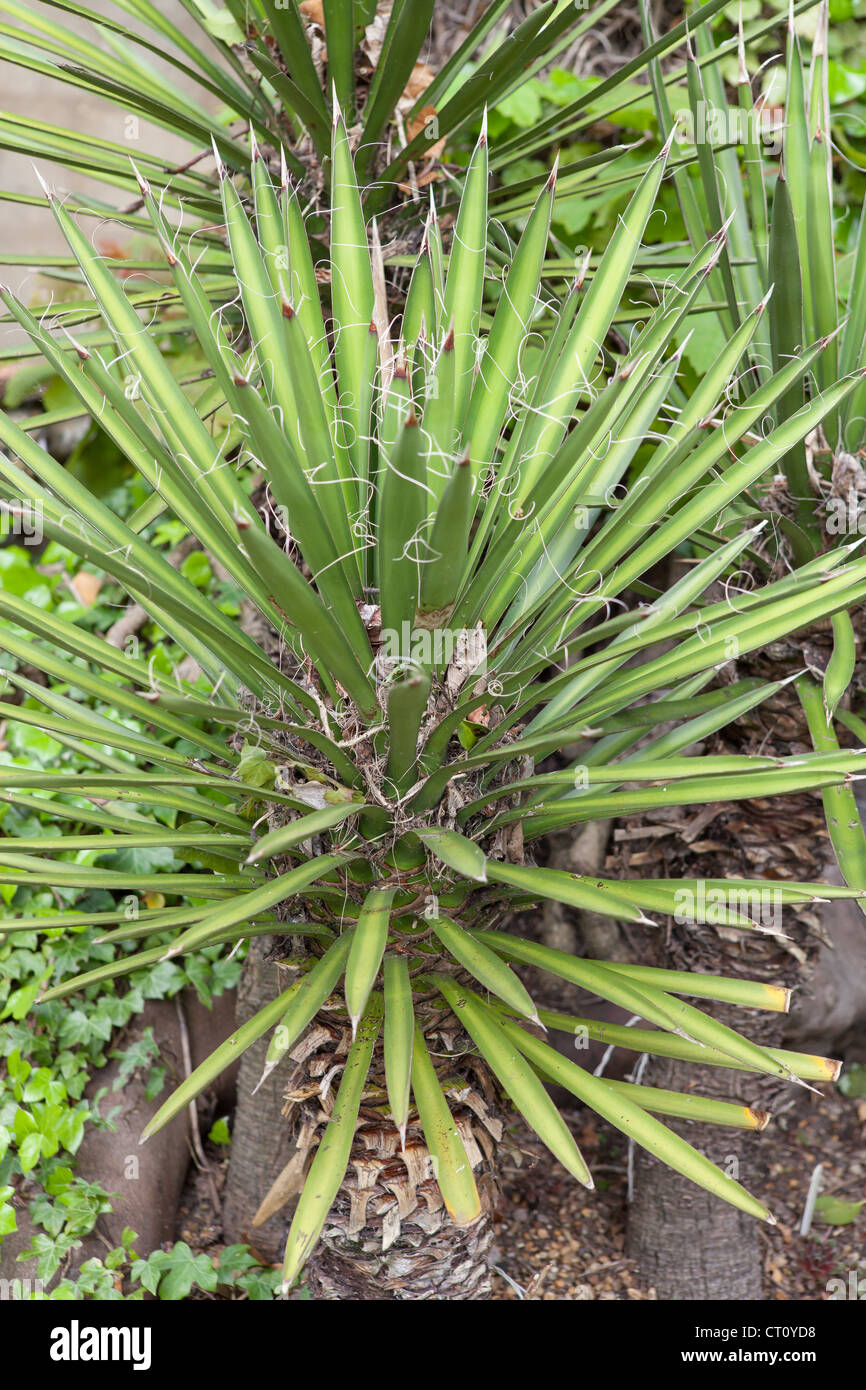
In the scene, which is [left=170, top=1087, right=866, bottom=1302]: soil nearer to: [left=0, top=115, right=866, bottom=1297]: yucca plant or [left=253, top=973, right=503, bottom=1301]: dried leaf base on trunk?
[left=253, top=973, right=503, bottom=1301]: dried leaf base on trunk

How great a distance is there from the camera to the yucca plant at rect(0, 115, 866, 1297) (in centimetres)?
93

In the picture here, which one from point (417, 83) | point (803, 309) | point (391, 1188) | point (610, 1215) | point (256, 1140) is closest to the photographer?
point (391, 1188)

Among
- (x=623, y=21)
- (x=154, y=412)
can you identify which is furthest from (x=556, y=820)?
(x=623, y=21)

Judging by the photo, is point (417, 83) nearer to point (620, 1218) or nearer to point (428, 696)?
point (428, 696)

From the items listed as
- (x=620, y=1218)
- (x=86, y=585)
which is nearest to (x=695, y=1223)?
(x=620, y=1218)

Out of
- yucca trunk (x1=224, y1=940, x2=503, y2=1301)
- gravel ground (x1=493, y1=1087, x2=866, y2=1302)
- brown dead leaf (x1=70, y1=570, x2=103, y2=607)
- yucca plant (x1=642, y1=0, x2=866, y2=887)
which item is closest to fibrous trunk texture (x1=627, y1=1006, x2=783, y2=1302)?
gravel ground (x1=493, y1=1087, x2=866, y2=1302)

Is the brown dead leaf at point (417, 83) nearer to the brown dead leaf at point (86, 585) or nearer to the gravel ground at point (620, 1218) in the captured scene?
the brown dead leaf at point (86, 585)

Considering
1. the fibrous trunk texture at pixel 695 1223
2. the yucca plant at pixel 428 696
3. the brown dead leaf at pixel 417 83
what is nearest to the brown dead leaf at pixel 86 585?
the yucca plant at pixel 428 696

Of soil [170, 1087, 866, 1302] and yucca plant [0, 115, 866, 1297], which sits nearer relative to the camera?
yucca plant [0, 115, 866, 1297]

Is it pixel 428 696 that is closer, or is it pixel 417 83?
pixel 428 696

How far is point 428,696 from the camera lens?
2.99ft

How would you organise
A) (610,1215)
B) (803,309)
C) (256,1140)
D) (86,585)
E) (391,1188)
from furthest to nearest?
(86,585) < (610,1215) < (256,1140) < (803,309) < (391,1188)

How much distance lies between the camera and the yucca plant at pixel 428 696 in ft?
3.05
